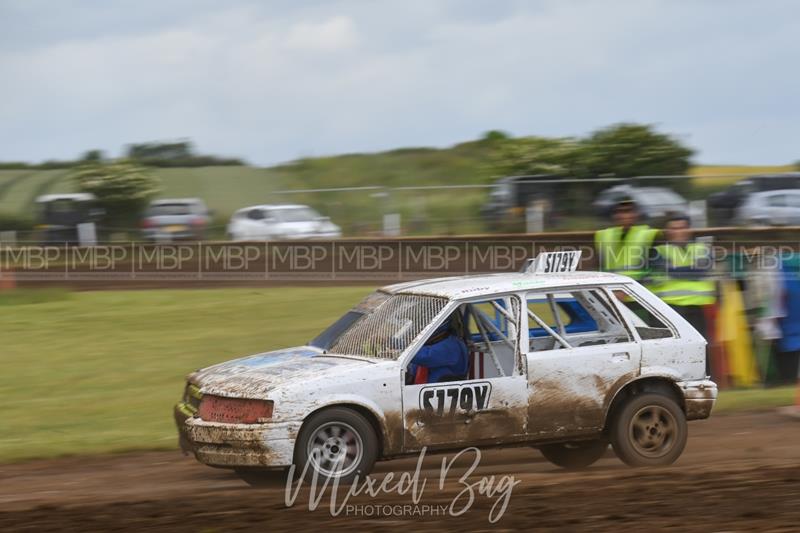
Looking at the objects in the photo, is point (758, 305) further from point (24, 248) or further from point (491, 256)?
point (24, 248)

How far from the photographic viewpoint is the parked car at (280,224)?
2544 centimetres

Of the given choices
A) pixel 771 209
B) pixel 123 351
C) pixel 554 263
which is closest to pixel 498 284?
pixel 554 263

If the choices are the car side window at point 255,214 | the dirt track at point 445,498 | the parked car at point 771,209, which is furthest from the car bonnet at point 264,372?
the car side window at point 255,214

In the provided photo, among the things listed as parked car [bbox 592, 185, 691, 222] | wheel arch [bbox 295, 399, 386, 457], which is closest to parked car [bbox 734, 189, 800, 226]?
parked car [bbox 592, 185, 691, 222]

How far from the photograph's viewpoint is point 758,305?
40.2 feet

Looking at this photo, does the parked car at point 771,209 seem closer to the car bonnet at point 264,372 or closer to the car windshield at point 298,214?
the car windshield at point 298,214

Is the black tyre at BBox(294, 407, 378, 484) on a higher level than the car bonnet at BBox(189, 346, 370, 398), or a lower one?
lower

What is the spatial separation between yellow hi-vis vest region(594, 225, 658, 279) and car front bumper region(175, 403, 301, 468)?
516 cm

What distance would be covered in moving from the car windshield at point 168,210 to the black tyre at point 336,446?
20.4 meters

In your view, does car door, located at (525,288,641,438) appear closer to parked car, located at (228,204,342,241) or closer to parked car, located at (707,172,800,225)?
parked car, located at (707,172,800,225)

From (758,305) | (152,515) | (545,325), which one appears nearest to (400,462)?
(545,325)

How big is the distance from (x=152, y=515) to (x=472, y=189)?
60.9 ft

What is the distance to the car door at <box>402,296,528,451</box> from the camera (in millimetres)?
7383

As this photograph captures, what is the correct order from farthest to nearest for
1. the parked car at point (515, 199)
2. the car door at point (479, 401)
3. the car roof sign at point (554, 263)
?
the parked car at point (515, 199)
the car roof sign at point (554, 263)
the car door at point (479, 401)
